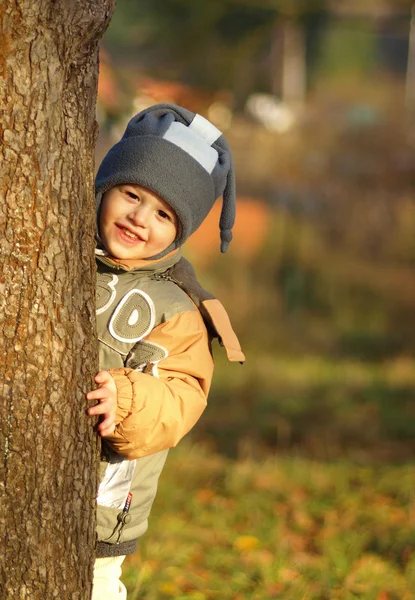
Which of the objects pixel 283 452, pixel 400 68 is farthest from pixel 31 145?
pixel 400 68

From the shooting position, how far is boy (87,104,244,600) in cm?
240

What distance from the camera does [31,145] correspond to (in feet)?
6.63

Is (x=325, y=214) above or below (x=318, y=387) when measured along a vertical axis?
above

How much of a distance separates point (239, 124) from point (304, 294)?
586 cm

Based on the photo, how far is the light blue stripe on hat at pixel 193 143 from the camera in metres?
2.51

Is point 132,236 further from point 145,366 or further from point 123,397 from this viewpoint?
point 123,397

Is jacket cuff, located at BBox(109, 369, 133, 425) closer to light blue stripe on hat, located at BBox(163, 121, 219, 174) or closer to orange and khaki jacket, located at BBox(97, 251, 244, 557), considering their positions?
orange and khaki jacket, located at BBox(97, 251, 244, 557)

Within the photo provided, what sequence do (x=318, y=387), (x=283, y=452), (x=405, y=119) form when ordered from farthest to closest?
(x=405, y=119) → (x=318, y=387) → (x=283, y=452)

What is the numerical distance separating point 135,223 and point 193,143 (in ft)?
0.95

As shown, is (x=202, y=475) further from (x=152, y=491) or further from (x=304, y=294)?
(x=304, y=294)

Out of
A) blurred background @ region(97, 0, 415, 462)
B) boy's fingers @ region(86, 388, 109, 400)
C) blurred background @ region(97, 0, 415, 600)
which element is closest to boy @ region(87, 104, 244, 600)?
boy's fingers @ region(86, 388, 109, 400)

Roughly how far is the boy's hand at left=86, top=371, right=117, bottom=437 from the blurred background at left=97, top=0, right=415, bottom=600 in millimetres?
1558

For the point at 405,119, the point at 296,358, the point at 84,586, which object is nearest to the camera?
the point at 84,586

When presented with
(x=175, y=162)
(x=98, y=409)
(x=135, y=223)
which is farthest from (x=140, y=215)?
(x=98, y=409)
